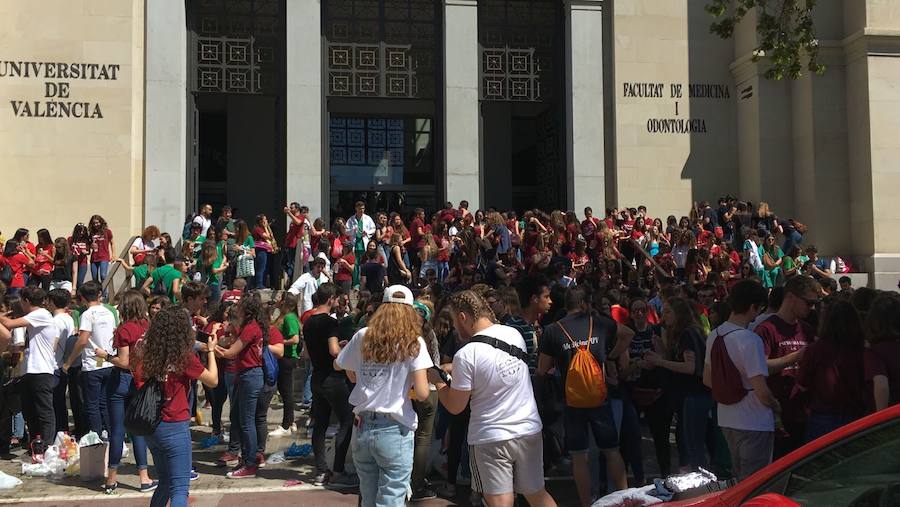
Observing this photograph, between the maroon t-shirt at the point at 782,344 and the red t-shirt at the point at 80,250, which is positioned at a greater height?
the red t-shirt at the point at 80,250

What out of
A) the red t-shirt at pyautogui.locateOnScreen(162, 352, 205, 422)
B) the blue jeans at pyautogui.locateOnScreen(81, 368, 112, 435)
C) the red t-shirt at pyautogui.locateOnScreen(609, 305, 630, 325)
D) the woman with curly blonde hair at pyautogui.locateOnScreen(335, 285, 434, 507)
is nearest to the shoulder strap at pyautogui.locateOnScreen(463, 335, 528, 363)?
the woman with curly blonde hair at pyautogui.locateOnScreen(335, 285, 434, 507)

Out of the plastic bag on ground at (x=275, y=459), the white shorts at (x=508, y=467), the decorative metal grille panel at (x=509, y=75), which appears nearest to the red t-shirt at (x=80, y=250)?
the plastic bag on ground at (x=275, y=459)

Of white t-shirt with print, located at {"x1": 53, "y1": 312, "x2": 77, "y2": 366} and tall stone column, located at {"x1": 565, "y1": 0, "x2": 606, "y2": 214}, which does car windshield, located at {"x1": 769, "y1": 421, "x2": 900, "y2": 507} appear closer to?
white t-shirt with print, located at {"x1": 53, "y1": 312, "x2": 77, "y2": 366}

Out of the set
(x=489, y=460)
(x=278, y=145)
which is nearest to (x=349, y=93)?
(x=278, y=145)

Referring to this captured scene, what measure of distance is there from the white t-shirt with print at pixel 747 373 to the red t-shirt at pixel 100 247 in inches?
488

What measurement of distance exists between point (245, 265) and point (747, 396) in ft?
34.4

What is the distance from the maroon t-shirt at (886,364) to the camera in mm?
4816

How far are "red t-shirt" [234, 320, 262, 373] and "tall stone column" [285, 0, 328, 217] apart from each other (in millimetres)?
10185

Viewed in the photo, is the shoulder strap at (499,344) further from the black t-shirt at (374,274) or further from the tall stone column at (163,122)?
the tall stone column at (163,122)

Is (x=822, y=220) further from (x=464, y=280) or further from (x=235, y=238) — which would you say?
(x=235, y=238)

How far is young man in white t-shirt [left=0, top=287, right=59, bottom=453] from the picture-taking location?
8242 mm

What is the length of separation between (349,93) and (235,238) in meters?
5.98

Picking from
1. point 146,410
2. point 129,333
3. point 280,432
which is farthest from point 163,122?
point 146,410

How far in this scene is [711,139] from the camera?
64.0 ft
